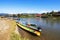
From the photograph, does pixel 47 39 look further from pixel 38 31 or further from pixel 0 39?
pixel 0 39

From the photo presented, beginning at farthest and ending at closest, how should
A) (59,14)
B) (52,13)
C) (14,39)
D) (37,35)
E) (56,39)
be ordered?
(52,13), (59,14), (37,35), (56,39), (14,39)

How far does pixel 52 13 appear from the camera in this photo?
164 metres

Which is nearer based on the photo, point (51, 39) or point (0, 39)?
point (0, 39)

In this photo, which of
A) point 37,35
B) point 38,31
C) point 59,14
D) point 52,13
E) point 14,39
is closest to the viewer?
point 14,39

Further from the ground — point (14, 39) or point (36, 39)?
point (14, 39)

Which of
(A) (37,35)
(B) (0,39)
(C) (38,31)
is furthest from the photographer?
(C) (38,31)

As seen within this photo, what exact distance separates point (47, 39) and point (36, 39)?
2290mm

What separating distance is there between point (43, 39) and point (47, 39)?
76 cm

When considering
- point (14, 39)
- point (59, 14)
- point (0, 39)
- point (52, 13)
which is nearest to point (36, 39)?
point (0, 39)

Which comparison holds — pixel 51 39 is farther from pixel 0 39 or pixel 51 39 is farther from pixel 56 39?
pixel 0 39

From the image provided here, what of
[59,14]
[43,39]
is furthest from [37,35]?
[59,14]

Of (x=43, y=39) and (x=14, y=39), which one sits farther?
(x=43, y=39)

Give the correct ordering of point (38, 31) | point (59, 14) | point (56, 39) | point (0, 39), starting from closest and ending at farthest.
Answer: point (0, 39) < point (56, 39) < point (38, 31) < point (59, 14)

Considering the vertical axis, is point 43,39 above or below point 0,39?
below
